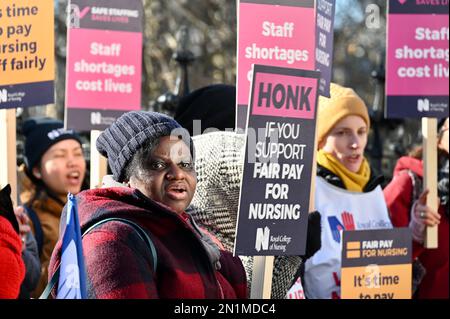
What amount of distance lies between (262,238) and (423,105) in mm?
2852

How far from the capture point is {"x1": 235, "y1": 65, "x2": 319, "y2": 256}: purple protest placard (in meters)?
4.44

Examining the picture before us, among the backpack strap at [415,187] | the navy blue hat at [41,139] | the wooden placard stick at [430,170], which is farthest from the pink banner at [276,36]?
the navy blue hat at [41,139]

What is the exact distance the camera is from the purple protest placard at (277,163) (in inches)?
175

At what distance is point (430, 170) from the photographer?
22.6ft

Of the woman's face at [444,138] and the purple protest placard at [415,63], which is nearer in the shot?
the purple protest placard at [415,63]

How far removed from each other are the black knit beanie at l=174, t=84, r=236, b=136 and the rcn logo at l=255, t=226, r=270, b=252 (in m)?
0.65

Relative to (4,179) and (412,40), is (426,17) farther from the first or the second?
(4,179)

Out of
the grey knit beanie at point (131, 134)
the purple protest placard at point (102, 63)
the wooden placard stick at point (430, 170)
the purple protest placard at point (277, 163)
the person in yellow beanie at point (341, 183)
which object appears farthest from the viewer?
the wooden placard stick at point (430, 170)

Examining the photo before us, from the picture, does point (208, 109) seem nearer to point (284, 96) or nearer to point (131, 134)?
point (284, 96)

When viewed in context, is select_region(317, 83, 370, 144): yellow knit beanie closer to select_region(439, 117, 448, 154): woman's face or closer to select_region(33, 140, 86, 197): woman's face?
select_region(439, 117, 448, 154): woman's face

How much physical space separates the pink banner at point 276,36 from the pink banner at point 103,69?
1.43 m

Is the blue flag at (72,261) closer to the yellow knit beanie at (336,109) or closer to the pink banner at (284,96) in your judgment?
the pink banner at (284,96)

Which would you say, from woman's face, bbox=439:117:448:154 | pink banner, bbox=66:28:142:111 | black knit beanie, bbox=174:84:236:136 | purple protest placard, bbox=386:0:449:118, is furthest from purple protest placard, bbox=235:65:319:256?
woman's face, bbox=439:117:448:154

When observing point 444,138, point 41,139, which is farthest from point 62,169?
point 444,138
